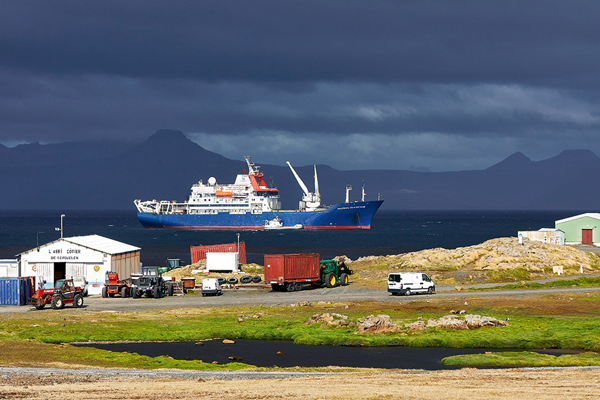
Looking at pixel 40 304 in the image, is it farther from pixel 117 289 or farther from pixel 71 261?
pixel 71 261

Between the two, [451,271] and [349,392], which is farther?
[451,271]

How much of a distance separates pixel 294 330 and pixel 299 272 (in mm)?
19207

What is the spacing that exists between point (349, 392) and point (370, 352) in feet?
36.7

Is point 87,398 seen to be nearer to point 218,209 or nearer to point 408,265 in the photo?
point 408,265

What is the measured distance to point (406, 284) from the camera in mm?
47969

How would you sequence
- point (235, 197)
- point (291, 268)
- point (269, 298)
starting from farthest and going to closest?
point (235, 197), point (291, 268), point (269, 298)

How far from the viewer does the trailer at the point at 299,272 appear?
168 ft

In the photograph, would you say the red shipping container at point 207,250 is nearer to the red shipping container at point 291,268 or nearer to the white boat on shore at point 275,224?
the red shipping container at point 291,268

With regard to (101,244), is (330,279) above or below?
below

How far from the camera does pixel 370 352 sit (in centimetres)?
2900

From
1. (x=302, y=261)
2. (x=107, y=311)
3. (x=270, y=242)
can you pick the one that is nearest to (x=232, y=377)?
(x=107, y=311)

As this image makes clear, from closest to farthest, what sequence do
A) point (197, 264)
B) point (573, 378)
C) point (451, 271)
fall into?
point (573, 378) < point (451, 271) < point (197, 264)

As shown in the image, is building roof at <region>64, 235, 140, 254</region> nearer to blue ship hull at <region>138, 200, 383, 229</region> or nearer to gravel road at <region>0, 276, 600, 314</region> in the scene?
gravel road at <region>0, 276, 600, 314</region>

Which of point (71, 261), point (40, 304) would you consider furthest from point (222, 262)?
point (40, 304)
